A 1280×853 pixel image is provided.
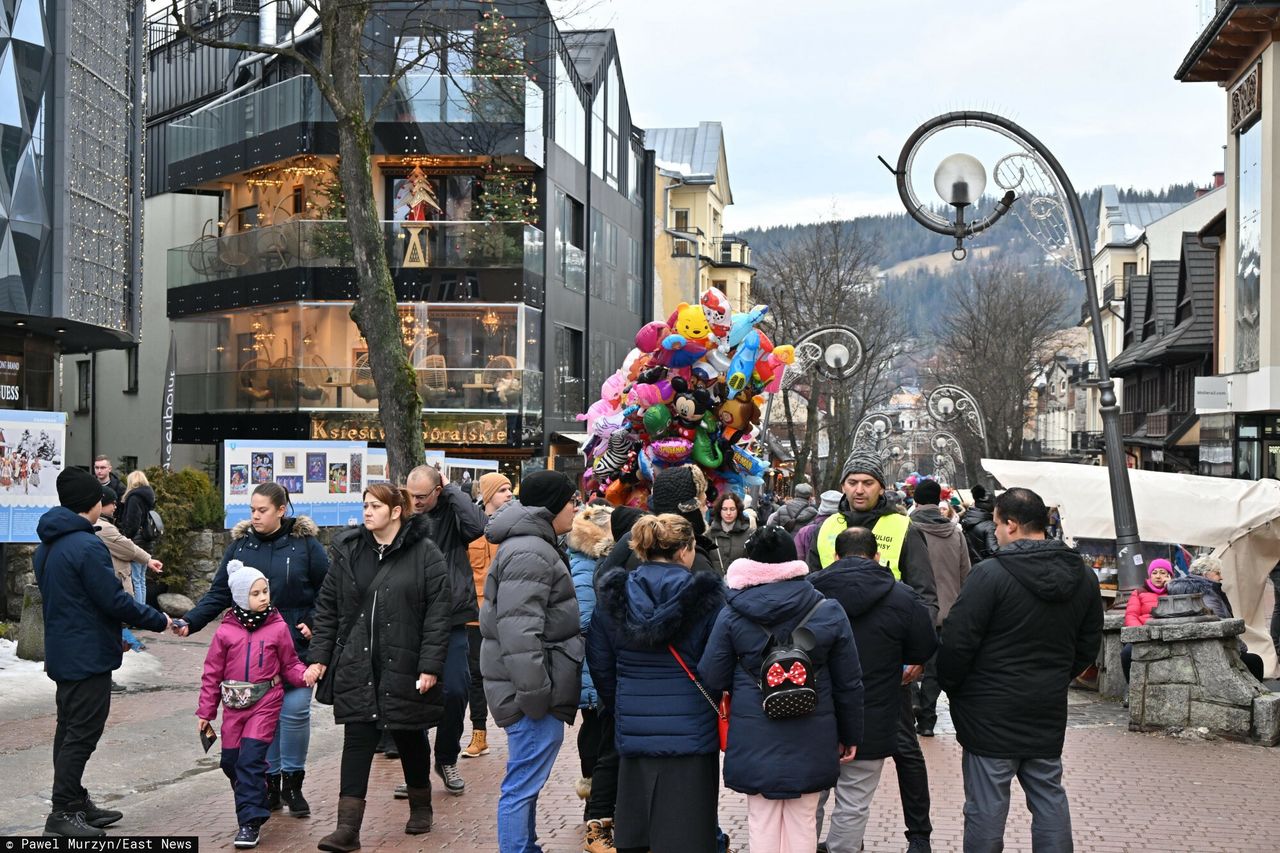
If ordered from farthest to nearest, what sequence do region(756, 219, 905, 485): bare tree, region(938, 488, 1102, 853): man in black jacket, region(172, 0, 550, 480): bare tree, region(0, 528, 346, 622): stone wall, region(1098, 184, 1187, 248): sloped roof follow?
1. region(1098, 184, 1187, 248): sloped roof
2. region(756, 219, 905, 485): bare tree
3. region(0, 528, 346, 622): stone wall
4. region(172, 0, 550, 480): bare tree
5. region(938, 488, 1102, 853): man in black jacket

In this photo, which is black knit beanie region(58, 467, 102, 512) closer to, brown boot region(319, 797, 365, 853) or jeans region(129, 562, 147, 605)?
brown boot region(319, 797, 365, 853)

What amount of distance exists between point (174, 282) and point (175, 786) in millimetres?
26639

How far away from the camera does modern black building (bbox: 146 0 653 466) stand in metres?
30.7

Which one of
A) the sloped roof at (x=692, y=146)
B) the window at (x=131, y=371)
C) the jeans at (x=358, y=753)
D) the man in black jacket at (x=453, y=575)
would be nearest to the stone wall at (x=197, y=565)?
the man in black jacket at (x=453, y=575)

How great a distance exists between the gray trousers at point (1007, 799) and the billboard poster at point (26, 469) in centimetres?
1056

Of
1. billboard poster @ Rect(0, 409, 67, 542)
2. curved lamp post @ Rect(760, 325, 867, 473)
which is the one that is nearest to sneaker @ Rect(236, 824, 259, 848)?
billboard poster @ Rect(0, 409, 67, 542)

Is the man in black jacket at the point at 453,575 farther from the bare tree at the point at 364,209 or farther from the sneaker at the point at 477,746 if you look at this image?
the bare tree at the point at 364,209

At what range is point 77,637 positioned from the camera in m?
7.60

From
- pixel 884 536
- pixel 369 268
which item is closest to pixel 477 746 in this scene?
pixel 884 536

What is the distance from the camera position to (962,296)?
72875mm

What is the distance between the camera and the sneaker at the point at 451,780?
8.70m

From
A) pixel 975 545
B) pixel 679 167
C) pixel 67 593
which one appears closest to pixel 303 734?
pixel 67 593

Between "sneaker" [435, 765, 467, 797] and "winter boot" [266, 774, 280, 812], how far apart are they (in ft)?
3.21

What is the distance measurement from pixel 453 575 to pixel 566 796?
1.53 m
